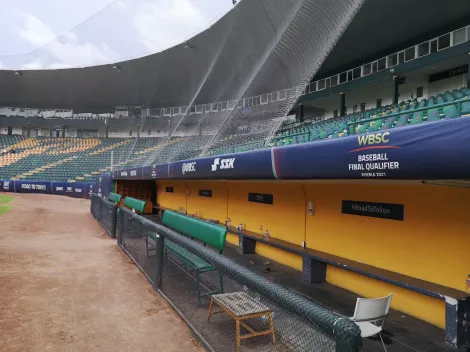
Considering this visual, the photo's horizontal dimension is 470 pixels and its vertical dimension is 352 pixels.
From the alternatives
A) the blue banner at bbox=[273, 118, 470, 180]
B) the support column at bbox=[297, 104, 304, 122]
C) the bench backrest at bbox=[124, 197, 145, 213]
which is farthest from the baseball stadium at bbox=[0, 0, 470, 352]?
the support column at bbox=[297, 104, 304, 122]

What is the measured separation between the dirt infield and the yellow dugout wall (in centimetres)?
294

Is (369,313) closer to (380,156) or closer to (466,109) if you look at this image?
(380,156)

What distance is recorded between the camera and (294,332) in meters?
3.24

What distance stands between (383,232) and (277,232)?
2956 millimetres

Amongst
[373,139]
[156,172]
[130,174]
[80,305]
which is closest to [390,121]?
[373,139]

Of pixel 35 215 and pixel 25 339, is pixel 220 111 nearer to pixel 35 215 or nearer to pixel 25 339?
pixel 25 339

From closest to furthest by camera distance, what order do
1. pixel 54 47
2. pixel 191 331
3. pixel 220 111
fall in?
1. pixel 191 331
2. pixel 220 111
3. pixel 54 47

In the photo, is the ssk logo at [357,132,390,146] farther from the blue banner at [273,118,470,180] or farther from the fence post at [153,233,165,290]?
the fence post at [153,233,165,290]

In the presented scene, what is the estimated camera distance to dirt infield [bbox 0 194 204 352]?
3.96 metres

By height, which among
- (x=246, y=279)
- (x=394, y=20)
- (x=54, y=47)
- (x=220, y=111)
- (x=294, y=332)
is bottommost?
(x=294, y=332)


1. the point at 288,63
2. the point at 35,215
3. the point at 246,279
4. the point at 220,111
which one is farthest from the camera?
the point at 35,215

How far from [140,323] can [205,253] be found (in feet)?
4.44

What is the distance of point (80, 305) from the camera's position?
5.04 m

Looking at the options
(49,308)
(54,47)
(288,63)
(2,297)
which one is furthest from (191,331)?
(54,47)
